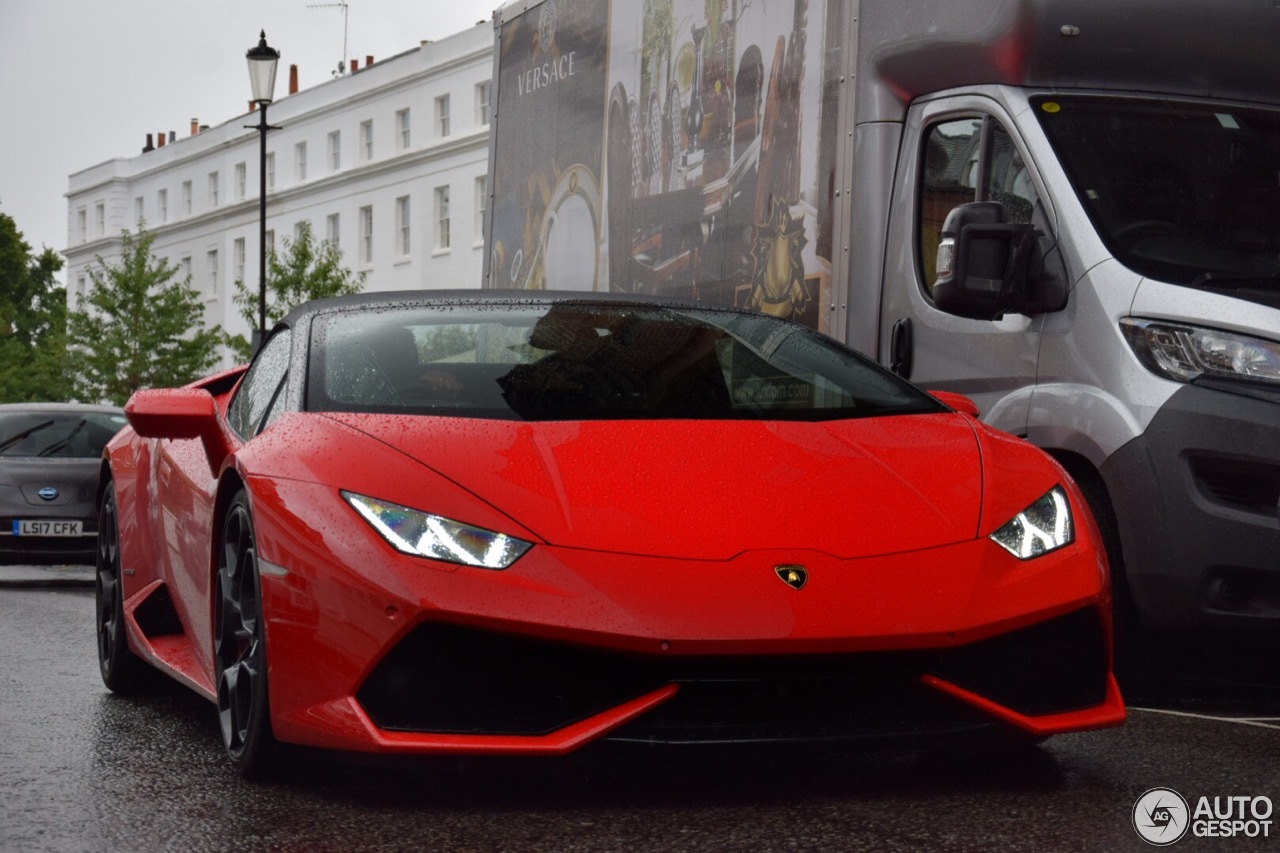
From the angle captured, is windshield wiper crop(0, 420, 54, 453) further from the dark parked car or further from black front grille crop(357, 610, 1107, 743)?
black front grille crop(357, 610, 1107, 743)

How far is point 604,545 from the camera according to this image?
13.7 ft

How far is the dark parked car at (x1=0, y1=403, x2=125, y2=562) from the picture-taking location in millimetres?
15195

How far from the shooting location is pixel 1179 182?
6906 mm

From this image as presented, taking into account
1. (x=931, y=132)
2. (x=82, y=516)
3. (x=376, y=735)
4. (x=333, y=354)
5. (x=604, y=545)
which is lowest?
(x=82, y=516)

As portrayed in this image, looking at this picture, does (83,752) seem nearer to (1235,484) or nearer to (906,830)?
(906,830)

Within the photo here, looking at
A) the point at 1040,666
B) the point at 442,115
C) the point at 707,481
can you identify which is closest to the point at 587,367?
the point at 707,481

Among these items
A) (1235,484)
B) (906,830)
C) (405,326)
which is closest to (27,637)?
(405,326)

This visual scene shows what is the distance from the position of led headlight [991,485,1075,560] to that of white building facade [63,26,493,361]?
4076 centimetres

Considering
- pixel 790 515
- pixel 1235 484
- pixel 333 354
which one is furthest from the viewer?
pixel 1235 484

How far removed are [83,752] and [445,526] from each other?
5.40 ft

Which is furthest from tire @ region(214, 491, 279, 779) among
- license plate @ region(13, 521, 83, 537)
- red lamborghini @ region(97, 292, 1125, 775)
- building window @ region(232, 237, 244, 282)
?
building window @ region(232, 237, 244, 282)

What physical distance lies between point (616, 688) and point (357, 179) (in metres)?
50.7

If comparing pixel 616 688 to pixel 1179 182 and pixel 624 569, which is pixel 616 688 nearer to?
pixel 624 569

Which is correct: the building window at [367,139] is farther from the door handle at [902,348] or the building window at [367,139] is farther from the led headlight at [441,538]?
the led headlight at [441,538]
